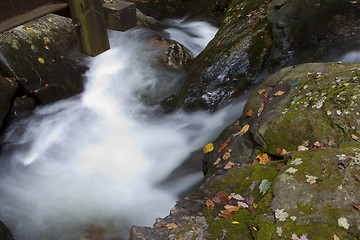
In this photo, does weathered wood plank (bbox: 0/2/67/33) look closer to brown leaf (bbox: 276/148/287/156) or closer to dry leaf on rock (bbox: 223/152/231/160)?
dry leaf on rock (bbox: 223/152/231/160)

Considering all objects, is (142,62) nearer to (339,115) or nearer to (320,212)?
(339,115)

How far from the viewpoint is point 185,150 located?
645 centimetres

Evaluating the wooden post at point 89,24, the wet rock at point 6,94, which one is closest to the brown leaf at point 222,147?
the wooden post at point 89,24

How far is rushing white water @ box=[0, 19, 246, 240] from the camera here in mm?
5293

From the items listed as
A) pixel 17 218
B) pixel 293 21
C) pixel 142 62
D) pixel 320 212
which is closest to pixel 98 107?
pixel 142 62

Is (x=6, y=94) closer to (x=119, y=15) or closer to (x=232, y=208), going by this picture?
(x=119, y=15)

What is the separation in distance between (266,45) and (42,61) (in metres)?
5.54

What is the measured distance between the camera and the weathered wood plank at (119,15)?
→ 309cm

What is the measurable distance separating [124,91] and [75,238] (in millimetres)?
4647

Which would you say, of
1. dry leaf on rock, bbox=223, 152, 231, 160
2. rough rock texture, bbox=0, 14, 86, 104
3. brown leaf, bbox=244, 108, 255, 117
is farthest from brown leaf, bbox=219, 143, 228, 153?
rough rock texture, bbox=0, 14, 86, 104

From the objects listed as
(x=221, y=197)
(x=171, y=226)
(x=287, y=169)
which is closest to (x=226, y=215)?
(x=221, y=197)

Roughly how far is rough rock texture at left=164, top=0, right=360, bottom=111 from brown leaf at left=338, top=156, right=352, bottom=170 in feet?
13.6

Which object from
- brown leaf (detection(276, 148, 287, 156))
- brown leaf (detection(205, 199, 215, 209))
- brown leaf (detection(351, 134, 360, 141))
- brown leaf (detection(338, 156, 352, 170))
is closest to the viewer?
brown leaf (detection(338, 156, 352, 170))

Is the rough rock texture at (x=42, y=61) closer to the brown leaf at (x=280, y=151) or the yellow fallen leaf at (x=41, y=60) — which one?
the yellow fallen leaf at (x=41, y=60)
